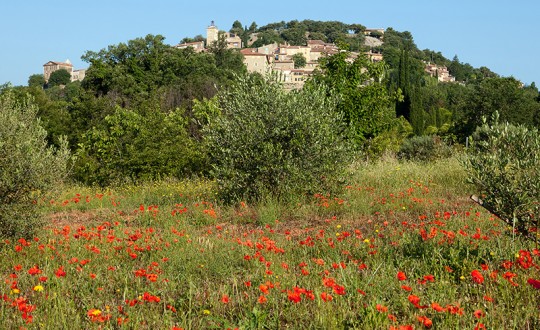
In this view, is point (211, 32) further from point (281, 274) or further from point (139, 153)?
point (281, 274)

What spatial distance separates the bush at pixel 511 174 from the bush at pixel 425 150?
13537 mm

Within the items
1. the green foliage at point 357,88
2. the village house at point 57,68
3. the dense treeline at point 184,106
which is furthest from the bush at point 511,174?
the village house at point 57,68

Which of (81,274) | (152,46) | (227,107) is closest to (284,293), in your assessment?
(81,274)

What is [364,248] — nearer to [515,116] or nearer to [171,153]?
[171,153]

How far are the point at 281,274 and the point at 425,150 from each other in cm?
1610

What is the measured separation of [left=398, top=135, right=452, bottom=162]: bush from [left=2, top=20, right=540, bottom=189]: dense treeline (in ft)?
3.68

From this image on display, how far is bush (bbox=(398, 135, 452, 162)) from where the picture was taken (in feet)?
61.8

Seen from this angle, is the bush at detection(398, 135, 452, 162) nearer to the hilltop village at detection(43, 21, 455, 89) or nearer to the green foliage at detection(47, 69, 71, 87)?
the hilltop village at detection(43, 21, 455, 89)

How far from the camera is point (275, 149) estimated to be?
10125 mm

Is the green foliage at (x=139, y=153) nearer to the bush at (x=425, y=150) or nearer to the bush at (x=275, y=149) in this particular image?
the bush at (x=275, y=149)

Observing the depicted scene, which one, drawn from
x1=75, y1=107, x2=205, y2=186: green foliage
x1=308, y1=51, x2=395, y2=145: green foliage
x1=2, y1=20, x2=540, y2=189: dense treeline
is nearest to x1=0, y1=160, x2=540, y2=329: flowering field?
x1=2, y1=20, x2=540, y2=189: dense treeline

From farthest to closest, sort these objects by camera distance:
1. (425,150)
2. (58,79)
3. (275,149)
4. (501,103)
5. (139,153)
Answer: (58,79)
(501,103)
(425,150)
(139,153)
(275,149)

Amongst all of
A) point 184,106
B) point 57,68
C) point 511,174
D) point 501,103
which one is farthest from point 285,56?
point 511,174

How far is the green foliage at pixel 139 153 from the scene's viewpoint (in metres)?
15.7
